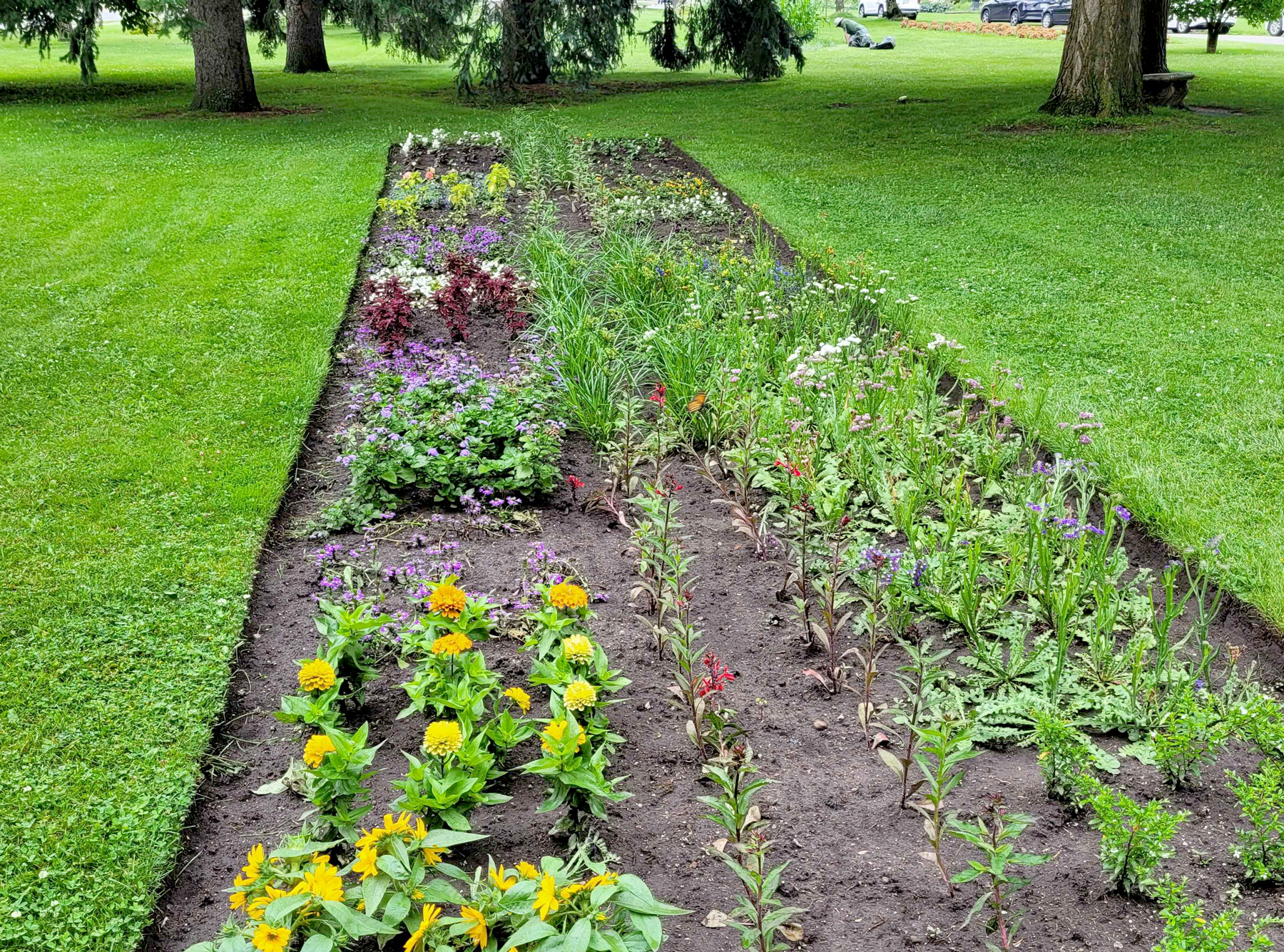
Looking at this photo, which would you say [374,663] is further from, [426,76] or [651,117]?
[426,76]

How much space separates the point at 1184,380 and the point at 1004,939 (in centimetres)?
395

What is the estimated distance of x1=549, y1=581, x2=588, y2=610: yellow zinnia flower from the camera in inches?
114

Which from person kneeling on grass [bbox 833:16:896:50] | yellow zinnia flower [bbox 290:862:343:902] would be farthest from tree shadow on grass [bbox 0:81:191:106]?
person kneeling on grass [bbox 833:16:896:50]

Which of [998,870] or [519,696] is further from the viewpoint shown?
[519,696]

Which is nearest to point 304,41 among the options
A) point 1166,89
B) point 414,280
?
point 1166,89

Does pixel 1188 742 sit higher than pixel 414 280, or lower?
lower

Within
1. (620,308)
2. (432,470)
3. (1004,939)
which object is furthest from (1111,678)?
(620,308)

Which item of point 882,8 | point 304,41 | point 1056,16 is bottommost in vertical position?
point 304,41

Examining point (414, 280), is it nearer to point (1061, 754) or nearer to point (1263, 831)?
point (1061, 754)

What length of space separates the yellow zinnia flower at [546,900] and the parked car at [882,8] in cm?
4799

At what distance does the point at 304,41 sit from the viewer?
23062 millimetres

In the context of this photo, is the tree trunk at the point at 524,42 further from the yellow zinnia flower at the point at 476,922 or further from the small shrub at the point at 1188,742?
the yellow zinnia flower at the point at 476,922

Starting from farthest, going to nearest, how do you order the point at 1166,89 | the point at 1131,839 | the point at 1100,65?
the point at 1166,89 → the point at 1100,65 → the point at 1131,839

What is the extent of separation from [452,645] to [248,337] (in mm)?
4009
